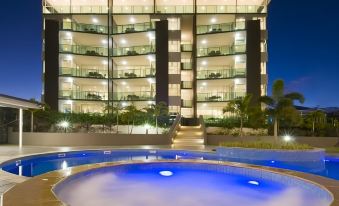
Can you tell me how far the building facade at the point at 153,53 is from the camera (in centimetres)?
3222

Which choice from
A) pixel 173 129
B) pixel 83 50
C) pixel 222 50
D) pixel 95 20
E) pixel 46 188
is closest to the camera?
pixel 46 188

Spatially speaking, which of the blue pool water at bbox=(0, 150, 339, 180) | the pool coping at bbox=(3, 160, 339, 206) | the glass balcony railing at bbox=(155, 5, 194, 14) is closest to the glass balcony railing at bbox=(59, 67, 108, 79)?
the glass balcony railing at bbox=(155, 5, 194, 14)

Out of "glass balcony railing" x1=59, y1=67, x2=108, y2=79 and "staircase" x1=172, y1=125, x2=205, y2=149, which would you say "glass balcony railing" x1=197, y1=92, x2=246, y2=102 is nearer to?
"staircase" x1=172, y1=125, x2=205, y2=149

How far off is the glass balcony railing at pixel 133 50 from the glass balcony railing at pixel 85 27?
281cm

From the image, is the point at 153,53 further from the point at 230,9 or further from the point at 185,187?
the point at 185,187

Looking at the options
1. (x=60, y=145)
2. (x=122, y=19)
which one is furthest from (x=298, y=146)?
(x=122, y=19)

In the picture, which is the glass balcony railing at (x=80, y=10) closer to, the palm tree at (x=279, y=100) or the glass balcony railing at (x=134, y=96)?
the glass balcony railing at (x=134, y=96)

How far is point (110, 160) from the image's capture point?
1542 centimetres

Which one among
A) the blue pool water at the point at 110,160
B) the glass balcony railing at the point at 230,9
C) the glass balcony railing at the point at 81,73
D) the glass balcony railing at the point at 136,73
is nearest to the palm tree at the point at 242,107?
the blue pool water at the point at 110,160

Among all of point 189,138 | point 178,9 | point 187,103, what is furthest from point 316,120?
point 178,9

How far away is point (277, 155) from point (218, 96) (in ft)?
59.6

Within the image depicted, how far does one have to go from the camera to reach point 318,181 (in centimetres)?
813

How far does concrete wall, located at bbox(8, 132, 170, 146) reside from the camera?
22.0 meters

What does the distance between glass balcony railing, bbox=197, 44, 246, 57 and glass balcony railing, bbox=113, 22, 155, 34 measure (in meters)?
6.02
